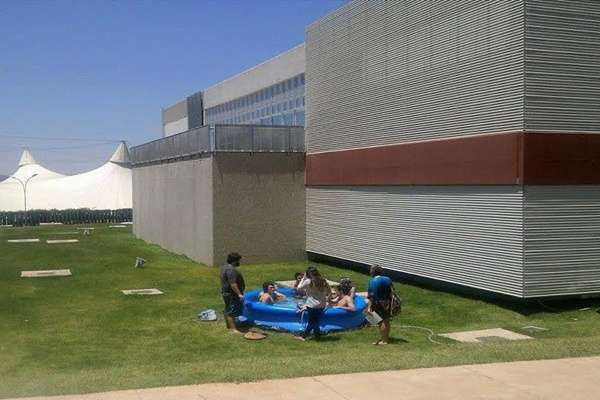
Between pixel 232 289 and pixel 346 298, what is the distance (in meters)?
2.43

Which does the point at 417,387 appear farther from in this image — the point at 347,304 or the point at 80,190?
the point at 80,190

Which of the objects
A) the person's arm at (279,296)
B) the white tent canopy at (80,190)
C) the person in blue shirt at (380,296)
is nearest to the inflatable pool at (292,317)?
the person's arm at (279,296)

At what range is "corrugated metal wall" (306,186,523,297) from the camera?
51.4ft

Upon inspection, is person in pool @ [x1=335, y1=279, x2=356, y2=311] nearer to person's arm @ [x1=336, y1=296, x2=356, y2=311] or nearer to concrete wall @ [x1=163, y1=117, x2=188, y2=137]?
person's arm @ [x1=336, y1=296, x2=356, y2=311]

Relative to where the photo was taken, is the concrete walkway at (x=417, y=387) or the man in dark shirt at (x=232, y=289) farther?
the man in dark shirt at (x=232, y=289)

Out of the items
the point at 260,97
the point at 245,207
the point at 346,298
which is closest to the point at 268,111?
the point at 260,97

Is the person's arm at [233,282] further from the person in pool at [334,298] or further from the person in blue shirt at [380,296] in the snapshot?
the person in blue shirt at [380,296]

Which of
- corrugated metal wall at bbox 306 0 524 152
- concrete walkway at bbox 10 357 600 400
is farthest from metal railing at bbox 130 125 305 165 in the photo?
concrete walkway at bbox 10 357 600 400

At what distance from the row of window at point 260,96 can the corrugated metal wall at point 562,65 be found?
16520 mm

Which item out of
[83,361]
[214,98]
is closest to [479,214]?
[83,361]

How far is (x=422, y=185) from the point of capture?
61.8ft

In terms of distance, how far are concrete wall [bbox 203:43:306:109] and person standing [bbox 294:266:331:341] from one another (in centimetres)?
1799

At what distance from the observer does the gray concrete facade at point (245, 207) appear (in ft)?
80.5

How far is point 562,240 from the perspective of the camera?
15.5 meters
